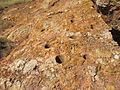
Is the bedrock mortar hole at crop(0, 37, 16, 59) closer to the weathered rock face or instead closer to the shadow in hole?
the weathered rock face

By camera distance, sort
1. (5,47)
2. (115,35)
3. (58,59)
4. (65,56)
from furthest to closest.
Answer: (5,47) < (115,35) < (65,56) < (58,59)

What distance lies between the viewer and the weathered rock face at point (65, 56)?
9266 mm

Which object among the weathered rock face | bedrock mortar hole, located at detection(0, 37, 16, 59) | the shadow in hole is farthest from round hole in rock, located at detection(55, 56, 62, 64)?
the shadow in hole

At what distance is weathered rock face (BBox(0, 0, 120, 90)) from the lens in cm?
927

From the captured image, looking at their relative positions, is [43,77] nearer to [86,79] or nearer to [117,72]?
[86,79]

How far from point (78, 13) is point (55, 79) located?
619 centimetres

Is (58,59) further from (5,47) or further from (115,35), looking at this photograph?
(5,47)

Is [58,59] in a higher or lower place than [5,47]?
higher

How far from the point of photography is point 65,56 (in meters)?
10.5

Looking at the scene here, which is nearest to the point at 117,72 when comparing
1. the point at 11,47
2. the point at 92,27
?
the point at 92,27

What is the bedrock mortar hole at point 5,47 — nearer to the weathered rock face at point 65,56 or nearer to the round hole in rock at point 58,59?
the weathered rock face at point 65,56

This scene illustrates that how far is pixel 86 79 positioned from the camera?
9.26 m

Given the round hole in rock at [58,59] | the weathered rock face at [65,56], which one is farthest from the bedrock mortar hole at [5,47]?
the round hole in rock at [58,59]

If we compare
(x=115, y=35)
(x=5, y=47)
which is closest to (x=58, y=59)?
(x=115, y=35)
